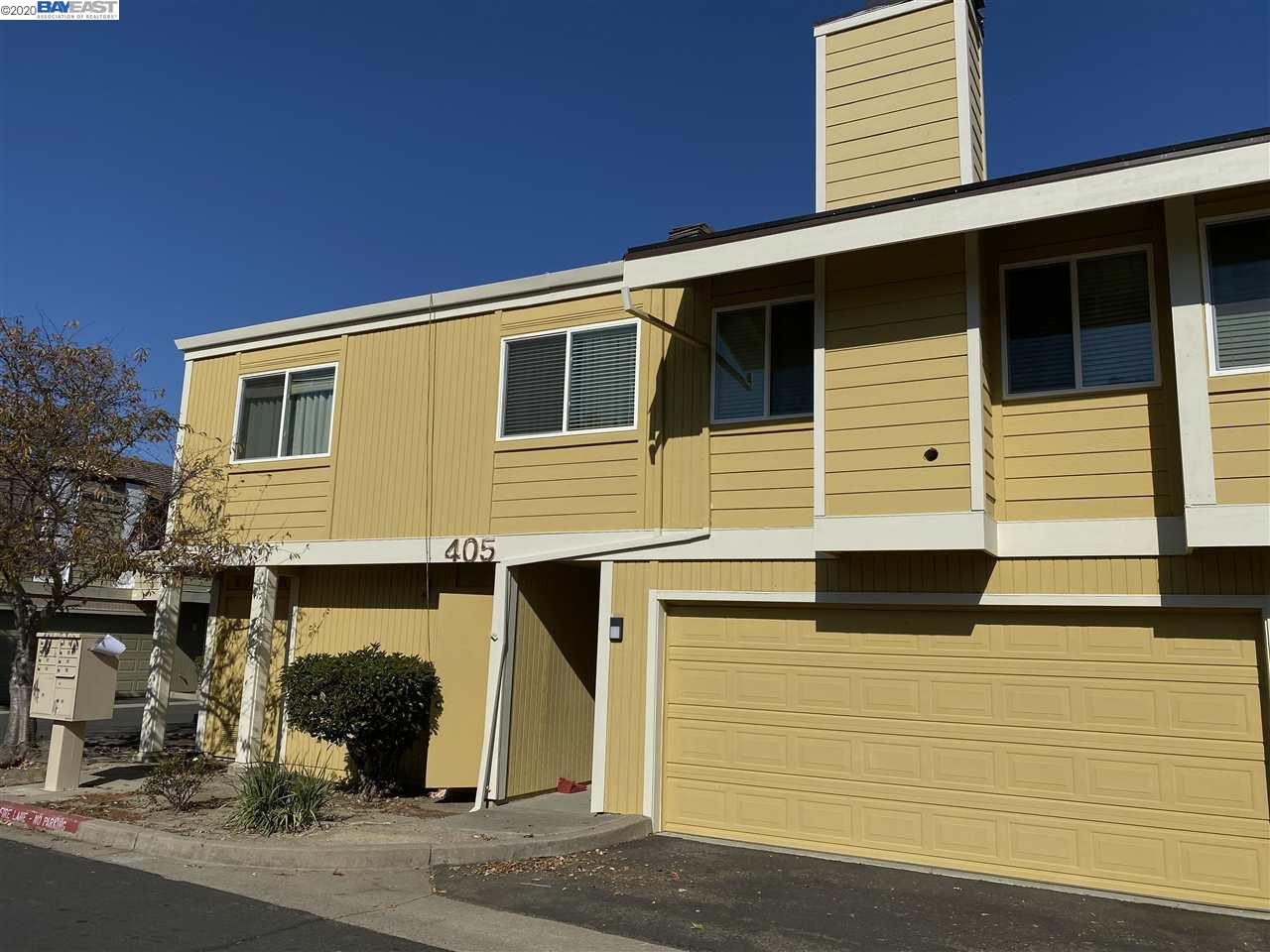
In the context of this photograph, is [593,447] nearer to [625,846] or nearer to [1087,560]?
[625,846]

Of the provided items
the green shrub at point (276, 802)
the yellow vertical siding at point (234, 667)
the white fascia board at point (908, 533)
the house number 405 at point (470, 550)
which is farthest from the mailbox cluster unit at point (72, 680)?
the white fascia board at point (908, 533)

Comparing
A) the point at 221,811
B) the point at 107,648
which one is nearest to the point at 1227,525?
the point at 221,811

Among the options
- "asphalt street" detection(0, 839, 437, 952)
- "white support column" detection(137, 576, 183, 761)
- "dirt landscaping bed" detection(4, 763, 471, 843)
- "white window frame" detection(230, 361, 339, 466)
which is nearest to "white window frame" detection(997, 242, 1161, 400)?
"asphalt street" detection(0, 839, 437, 952)

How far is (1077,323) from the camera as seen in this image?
8188mm

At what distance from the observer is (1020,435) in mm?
8258

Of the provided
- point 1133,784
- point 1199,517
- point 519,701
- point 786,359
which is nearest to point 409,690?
point 519,701

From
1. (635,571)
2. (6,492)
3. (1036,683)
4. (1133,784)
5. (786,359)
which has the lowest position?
(1133,784)

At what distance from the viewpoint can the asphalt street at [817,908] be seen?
6301 mm

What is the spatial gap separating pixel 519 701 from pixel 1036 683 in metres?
5.31

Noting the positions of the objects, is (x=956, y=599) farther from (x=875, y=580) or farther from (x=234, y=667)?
(x=234, y=667)

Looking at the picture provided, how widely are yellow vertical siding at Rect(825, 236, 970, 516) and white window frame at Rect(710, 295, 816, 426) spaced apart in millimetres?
506

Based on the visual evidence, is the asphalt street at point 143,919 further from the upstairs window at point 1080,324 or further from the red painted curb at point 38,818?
the upstairs window at point 1080,324

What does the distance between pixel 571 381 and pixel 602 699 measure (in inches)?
141

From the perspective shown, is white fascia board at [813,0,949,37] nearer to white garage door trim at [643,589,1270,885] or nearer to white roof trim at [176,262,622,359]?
white roof trim at [176,262,622,359]
